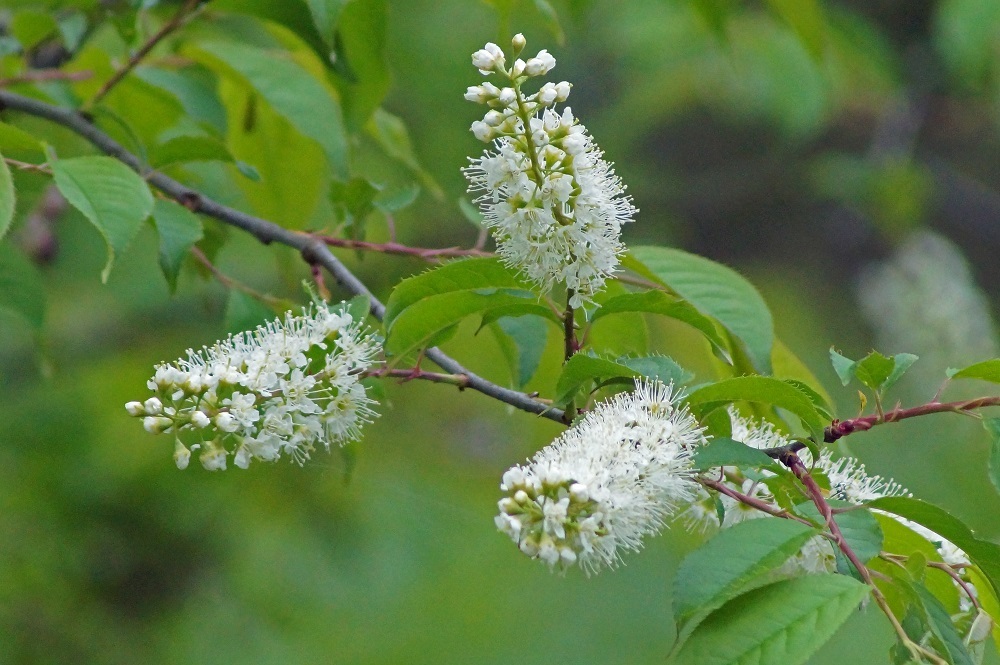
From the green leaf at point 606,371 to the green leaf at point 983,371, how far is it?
313mm

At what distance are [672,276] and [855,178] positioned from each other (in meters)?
4.27

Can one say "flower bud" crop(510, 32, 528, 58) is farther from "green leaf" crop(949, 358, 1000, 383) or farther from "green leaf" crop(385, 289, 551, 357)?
"green leaf" crop(949, 358, 1000, 383)

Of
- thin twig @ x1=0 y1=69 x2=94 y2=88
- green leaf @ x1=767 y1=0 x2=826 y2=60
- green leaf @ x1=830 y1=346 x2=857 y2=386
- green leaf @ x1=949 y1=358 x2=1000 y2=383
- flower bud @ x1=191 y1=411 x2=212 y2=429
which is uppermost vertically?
green leaf @ x1=767 y1=0 x2=826 y2=60

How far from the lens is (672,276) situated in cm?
151

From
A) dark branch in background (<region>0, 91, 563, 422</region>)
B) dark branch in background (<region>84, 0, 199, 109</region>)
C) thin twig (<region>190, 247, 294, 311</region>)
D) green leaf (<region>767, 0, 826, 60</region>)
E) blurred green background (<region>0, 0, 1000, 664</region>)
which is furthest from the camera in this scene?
blurred green background (<region>0, 0, 1000, 664</region>)

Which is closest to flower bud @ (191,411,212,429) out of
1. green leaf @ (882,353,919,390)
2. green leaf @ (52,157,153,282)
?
green leaf @ (52,157,153,282)

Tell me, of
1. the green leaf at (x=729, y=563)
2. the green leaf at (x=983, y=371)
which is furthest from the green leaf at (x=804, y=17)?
the green leaf at (x=729, y=563)

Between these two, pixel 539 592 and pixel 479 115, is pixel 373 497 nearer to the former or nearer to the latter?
pixel 539 592

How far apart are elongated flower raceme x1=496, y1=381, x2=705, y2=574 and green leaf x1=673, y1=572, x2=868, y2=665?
0.45ft

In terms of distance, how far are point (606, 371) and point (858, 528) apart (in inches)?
12.9

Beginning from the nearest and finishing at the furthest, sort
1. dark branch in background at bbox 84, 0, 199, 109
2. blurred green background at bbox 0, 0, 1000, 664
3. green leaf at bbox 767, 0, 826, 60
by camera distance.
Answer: dark branch in background at bbox 84, 0, 199, 109, green leaf at bbox 767, 0, 826, 60, blurred green background at bbox 0, 0, 1000, 664

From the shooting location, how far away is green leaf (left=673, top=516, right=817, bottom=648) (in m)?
0.99

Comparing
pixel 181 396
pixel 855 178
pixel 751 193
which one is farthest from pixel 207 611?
pixel 751 193

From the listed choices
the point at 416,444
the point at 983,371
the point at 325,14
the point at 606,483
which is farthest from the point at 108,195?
→ the point at 416,444
